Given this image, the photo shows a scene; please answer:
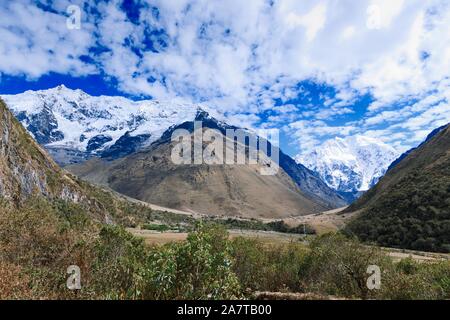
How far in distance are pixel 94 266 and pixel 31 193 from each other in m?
79.1

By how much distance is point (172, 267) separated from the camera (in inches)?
664

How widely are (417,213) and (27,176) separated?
10373 centimetres

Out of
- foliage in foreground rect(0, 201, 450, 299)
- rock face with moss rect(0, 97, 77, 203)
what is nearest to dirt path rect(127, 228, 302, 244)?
rock face with moss rect(0, 97, 77, 203)

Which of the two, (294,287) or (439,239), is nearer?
(294,287)

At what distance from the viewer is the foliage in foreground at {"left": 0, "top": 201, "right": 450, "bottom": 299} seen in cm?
1755

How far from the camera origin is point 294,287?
44.8 meters

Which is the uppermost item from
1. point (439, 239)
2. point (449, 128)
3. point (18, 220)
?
point (449, 128)

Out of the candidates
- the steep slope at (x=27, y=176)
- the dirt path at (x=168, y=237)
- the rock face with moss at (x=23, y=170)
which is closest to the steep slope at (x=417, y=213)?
the dirt path at (x=168, y=237)

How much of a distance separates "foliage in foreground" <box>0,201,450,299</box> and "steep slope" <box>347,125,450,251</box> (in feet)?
223

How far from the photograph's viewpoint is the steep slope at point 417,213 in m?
108
